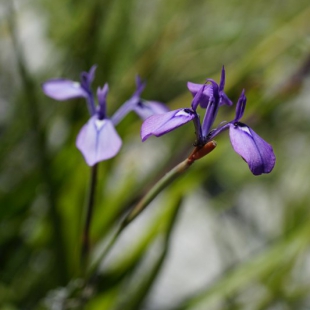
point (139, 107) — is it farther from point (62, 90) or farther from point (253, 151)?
point (253, 151)

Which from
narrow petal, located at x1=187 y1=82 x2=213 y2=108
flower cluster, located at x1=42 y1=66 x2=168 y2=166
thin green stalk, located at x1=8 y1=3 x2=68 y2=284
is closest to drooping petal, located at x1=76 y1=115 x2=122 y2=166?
flower cluster, located at x1=42 y1=66 x2=168 y2=166

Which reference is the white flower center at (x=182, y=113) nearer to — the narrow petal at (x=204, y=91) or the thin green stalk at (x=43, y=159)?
the narrow petal at (x=204, y=91)

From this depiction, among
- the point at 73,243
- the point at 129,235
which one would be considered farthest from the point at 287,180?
the point at 73,243

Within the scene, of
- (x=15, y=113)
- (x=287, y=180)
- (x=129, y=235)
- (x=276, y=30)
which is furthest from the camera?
(x=287, y=180)

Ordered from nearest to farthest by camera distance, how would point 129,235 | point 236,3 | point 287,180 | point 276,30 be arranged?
point 276,30 → point 129,235 → point 287,180 → point 236,3

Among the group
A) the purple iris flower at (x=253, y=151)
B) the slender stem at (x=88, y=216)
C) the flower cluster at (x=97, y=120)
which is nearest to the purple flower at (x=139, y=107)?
the flower cluster at (x=97, y=120)

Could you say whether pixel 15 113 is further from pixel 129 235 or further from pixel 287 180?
pixel 287 180
